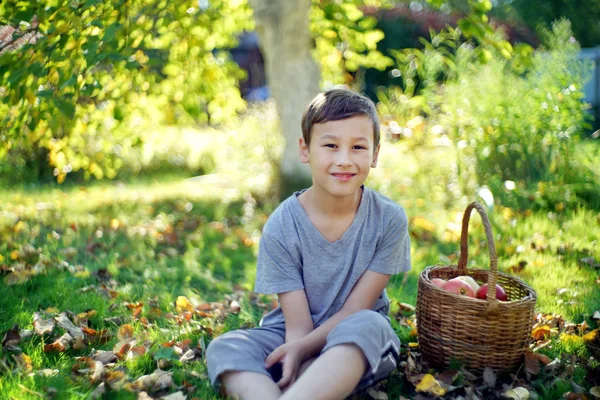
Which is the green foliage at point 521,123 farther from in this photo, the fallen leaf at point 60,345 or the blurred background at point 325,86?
the fallen leaf at point 60,345

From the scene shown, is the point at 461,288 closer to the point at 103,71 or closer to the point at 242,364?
the point at 242,364

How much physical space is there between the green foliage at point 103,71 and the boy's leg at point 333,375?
65.6 inches

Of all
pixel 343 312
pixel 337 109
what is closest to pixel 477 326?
pixel 343 312

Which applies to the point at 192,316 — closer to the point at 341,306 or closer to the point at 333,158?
the point at 341,306

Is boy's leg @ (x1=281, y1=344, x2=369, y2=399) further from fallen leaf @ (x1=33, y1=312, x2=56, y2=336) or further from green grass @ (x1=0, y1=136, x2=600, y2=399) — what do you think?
fallen leaf @ (x1=33, y1=312, x2=56, y2=336)

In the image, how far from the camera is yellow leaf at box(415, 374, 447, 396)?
2252mm

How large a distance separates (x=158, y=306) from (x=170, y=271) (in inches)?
29.6

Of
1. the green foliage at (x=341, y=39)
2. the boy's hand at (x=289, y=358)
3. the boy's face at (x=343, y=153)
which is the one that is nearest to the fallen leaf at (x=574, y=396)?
the boy's hand at (x=289, y=358)

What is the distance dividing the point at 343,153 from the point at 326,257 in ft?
1.50

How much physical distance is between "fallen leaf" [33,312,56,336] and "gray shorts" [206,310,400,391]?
88cm

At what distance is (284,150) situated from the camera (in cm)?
Result: 575

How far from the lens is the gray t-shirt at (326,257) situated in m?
2.54

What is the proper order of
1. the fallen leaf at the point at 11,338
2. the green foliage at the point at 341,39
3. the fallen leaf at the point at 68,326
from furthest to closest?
1. the green foliage at the point at 341,39
2. the fallen leaf at the point at 68,326
3. the fallen leaf at the point at 11,338

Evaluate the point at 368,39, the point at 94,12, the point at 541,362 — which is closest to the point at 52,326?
the point at 94,12
